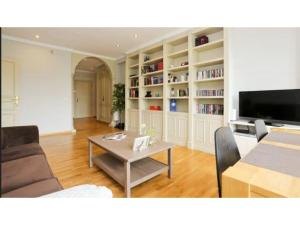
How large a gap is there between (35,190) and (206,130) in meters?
2.75

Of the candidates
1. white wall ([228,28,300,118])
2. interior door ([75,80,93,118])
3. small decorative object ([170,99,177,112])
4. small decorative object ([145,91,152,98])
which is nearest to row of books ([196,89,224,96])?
white wall ([228,28,300,118])

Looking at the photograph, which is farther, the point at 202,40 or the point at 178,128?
the point at 178,128

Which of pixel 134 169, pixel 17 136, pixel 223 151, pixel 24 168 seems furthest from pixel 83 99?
pixel 223 151

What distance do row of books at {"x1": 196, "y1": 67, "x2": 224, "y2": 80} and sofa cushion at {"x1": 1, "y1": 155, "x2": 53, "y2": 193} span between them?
2.91m

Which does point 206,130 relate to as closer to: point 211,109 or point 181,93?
point 211,109

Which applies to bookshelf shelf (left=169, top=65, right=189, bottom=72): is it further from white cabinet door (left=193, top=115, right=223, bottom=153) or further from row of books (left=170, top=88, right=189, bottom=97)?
white cabinet door (left=193, top=115, right=223, bottom=153)

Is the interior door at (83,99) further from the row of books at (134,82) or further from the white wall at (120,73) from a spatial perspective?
the row of books at (134,82)

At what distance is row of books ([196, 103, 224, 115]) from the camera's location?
118 inches

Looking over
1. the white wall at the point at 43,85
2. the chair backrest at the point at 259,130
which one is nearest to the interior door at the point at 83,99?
the white wall at the point at 43,85

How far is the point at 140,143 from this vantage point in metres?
1.85

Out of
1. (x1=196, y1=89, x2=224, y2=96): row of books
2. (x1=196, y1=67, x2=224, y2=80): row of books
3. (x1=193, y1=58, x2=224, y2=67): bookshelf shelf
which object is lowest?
(x1=196, y1=89, x2=224, y2=96): row of books
